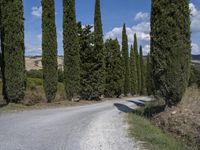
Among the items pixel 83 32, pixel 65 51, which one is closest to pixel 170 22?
pixel 65 51

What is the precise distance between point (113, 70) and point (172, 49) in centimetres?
3642

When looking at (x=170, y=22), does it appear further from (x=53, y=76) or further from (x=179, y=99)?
(x=53, y=76)

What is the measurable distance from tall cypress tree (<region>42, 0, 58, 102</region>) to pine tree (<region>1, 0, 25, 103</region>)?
16.6 feet

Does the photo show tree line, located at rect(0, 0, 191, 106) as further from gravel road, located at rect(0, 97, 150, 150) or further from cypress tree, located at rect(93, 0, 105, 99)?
gravel road, located at rect(0, 97, 150, 150)

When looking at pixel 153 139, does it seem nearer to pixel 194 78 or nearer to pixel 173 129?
pixel 173 129

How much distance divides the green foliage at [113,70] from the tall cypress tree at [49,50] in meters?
21.6

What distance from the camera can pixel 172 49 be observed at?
17703 mm

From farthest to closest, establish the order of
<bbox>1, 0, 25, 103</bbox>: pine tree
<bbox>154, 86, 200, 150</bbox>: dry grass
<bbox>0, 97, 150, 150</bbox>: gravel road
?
<bbox>1, 0, 25, 103</bbox>: pine tree < <bbox>154, 86, 200, 150</bbox>: dry grass < <bbox>0, 97, 150, 150</bbox>: gravel road

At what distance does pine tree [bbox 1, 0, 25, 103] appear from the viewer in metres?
26.0

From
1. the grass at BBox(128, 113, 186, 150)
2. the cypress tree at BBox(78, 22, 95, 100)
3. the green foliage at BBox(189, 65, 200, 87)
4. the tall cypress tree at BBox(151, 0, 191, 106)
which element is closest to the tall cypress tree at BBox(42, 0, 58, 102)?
the cypress tree at BBox(78, 22, 95, 100)

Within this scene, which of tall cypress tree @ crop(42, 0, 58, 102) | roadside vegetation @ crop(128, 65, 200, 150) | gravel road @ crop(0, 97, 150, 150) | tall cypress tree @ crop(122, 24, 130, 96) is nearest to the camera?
gravel road @ crop(0, 97, 150, 150)

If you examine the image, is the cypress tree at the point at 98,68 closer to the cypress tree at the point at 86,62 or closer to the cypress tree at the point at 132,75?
the cypress tree at the point at 86,62

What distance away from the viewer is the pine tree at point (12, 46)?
1025 inches

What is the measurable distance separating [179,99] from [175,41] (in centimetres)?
264
